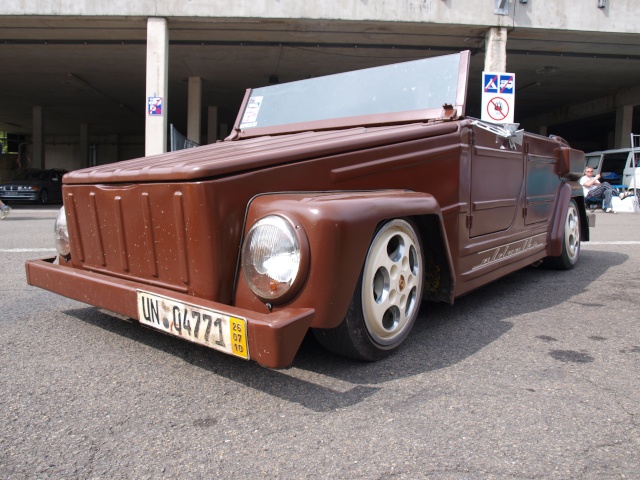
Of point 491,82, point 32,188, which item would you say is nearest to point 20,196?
point 32,188

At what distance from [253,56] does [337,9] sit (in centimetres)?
440

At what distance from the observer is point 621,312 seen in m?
3.45

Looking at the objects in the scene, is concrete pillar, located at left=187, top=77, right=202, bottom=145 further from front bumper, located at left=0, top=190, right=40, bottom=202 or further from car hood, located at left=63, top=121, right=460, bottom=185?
car hood, located at left=63, top=121, right=460, bottom=185

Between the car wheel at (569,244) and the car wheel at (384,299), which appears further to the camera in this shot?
the car wheel at (569,244)

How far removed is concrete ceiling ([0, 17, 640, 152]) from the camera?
497 inches

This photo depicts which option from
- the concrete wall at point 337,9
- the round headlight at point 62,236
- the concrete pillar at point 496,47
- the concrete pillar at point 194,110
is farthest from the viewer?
the concrete pillar at point 194,110

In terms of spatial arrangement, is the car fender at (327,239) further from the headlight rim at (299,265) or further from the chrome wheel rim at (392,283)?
the chrome wheel rim at (392,283)

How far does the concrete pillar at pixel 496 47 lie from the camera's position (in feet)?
40.1

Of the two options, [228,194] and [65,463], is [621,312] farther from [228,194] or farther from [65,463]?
[65,463]

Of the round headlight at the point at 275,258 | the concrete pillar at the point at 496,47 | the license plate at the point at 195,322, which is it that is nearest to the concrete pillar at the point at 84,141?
the concrete pillar at the point at 496,47

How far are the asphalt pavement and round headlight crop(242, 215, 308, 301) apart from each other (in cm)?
45

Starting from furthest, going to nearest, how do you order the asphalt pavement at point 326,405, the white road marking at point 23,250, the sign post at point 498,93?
the sign post at point 498,93, the white road marking at point 23,250, the asphalt pavement at point 326,405

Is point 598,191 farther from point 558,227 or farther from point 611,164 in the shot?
point 558,227

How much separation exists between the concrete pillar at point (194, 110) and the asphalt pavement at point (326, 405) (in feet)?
51.2
